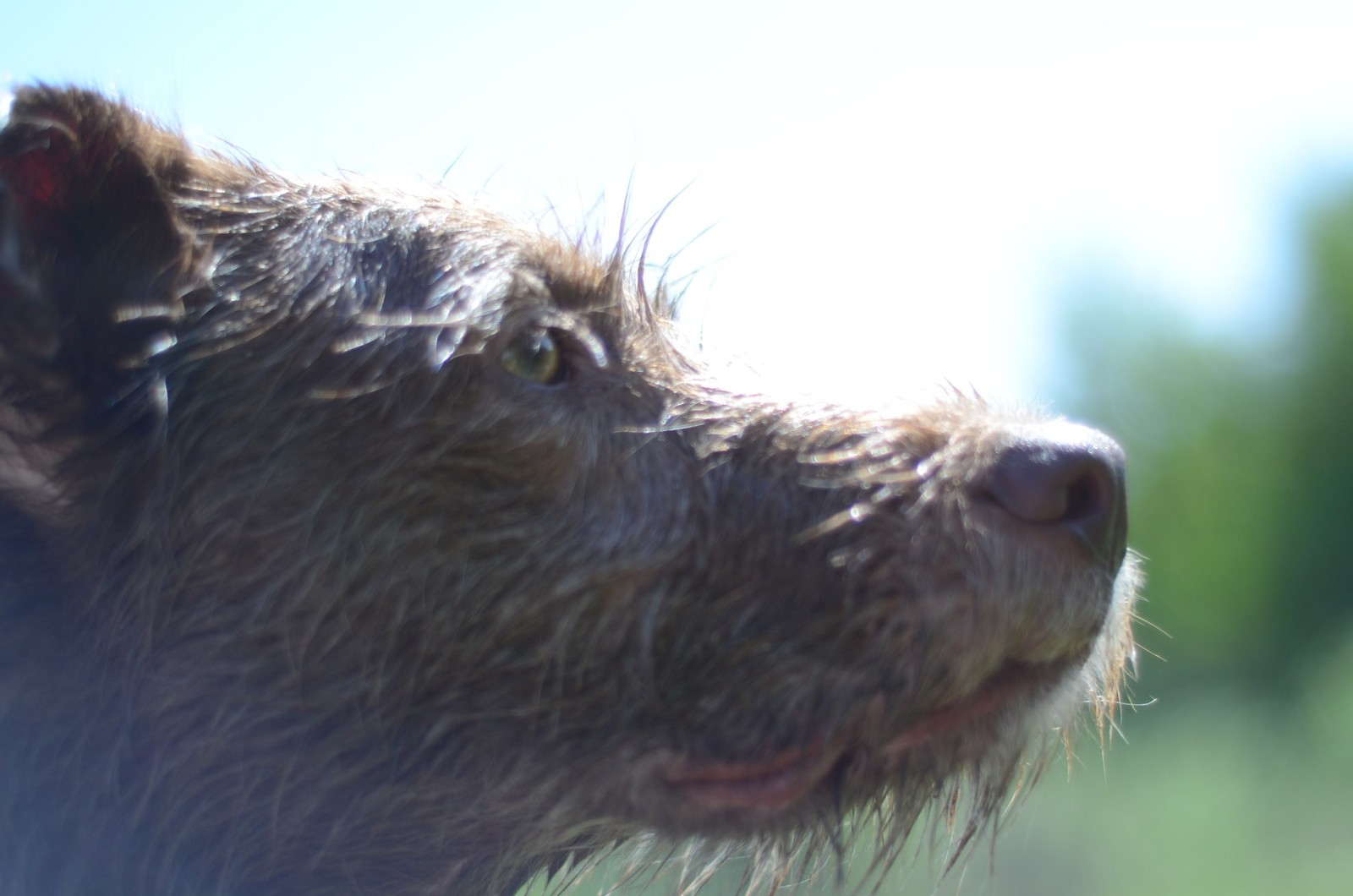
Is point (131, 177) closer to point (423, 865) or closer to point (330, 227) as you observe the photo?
point (330, 227)

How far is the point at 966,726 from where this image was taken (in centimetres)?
228

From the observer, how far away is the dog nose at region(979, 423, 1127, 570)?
220 cm

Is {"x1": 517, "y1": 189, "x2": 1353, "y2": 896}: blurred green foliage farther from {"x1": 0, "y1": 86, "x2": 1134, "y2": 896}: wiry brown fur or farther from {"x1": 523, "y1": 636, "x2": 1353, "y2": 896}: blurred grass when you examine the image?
{"x1": 0, "y1": 86, "x2": 1134, "y2": 896}: wiry brown fur

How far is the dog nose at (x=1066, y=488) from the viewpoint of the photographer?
2199mm

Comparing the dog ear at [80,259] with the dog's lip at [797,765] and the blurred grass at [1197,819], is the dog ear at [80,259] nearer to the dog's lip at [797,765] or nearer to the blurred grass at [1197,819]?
the dog's lip at [797,765]

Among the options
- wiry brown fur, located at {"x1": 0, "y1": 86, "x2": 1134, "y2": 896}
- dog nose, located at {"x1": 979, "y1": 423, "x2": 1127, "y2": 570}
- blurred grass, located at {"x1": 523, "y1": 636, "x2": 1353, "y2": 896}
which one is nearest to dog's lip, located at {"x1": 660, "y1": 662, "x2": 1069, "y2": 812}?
wiry brown fur, located at {"x1": 0, "y1": 86, "x2": 1134, "y2": 896}

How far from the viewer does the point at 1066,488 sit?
2.20 meters

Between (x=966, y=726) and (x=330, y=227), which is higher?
(x=330, y=227)

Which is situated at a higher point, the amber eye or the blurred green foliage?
the amber eye

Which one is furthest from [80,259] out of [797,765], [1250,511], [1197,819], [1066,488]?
[1250,511]

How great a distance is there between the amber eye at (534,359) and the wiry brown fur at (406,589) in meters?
0.03

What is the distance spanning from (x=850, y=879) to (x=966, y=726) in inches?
37.2

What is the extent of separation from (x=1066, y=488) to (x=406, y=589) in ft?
4.18

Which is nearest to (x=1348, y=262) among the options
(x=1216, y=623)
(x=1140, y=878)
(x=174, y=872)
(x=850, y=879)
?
(x=1216, y=623)
